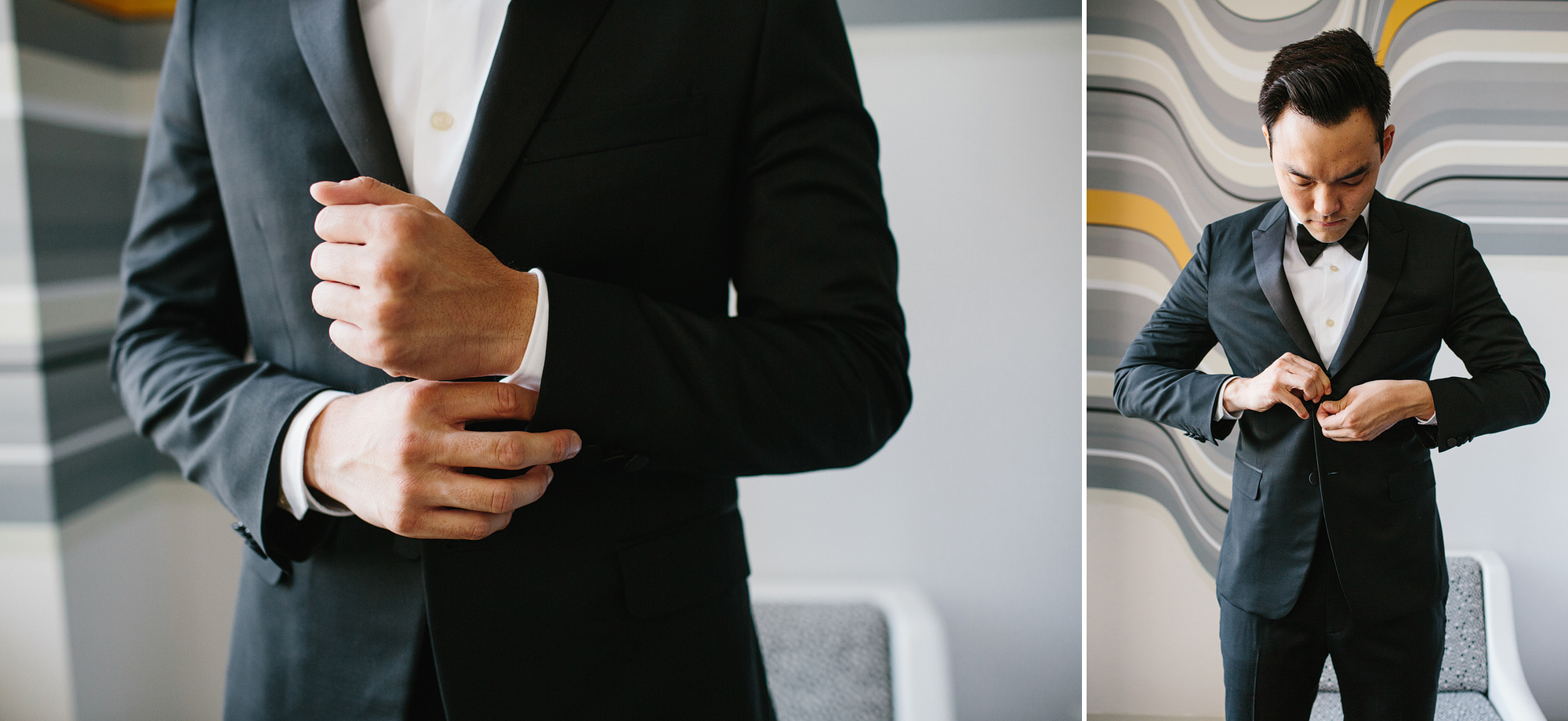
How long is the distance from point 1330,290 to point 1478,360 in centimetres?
18

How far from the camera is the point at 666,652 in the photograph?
0.75 meters

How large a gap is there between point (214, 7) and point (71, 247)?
1631 mm

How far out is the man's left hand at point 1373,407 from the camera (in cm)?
83

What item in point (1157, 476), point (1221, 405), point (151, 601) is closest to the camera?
point (1221, 405)

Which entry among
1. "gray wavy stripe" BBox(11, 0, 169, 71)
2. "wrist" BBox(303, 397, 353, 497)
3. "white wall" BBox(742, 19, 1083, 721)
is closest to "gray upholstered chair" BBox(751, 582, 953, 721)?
"white wall" BBox(742, 19, 1083, 721)

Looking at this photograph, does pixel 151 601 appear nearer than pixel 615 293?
No

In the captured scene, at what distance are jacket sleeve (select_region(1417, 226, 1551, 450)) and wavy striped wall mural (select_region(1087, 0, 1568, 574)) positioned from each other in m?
0.06

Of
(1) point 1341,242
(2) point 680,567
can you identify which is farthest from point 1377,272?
(2) point 680,567

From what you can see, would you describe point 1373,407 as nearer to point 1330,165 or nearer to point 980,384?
point 1330,165

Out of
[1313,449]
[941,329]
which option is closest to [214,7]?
[1313,449]

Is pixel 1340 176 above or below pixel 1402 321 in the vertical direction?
above

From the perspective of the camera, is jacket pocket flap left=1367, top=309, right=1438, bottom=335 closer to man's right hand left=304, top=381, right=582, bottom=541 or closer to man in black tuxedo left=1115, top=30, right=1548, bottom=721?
man in black tuxedo left=1115, top=30, right=1548, bottom=721

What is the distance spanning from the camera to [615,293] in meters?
0.61

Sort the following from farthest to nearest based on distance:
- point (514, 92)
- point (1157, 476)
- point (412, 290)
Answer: point (1157, 476) < point (514, 92) < point (412, 290)
